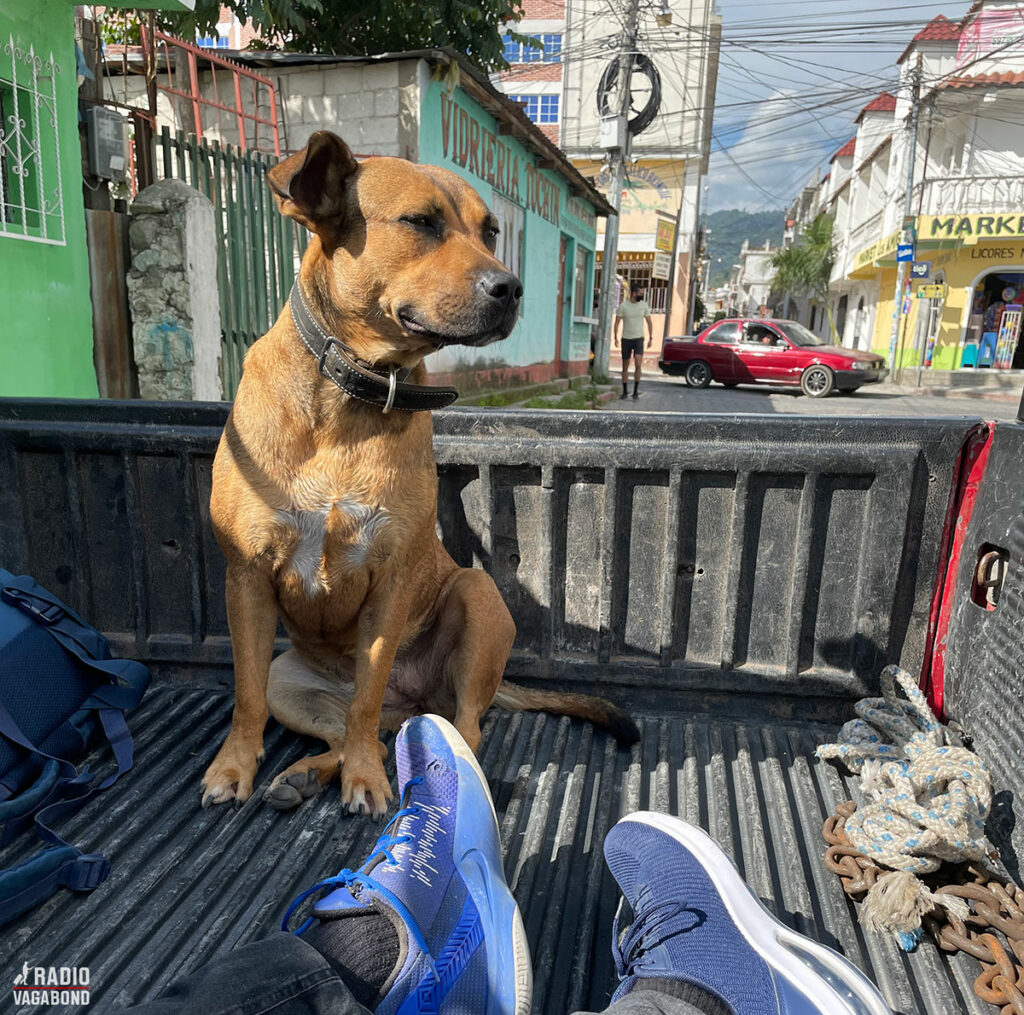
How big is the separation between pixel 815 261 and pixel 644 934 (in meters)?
39.0

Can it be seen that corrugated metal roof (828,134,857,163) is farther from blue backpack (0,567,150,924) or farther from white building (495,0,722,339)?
blue backpack (0,567,150,924)

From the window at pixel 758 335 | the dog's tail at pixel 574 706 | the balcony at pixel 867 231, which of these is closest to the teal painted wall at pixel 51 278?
the dog's tail at pixel 574 706

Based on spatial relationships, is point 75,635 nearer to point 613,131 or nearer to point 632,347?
point 632,347

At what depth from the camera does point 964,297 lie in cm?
2181

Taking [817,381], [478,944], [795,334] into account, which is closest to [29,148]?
[478,944]

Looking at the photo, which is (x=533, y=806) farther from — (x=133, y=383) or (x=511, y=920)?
(x=133, y=383)

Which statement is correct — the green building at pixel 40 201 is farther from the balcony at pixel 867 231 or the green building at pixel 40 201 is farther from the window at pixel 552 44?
the window at pixel 552 44

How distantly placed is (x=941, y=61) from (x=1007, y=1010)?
2788 centimetres

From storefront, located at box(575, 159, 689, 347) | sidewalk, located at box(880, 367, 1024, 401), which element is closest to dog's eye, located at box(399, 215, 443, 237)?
sidewalk, located at box(880, 367, 1024, 401)

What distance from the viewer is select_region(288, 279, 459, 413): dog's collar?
6.31 ft

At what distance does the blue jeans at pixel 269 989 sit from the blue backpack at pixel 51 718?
0.72m

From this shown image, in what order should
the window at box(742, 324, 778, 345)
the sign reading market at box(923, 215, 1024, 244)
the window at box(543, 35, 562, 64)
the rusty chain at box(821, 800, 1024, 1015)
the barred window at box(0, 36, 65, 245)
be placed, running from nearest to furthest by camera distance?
the rusty chain at box(821, 800, 1024, 1015)
the barred window at box(0, 36, 65, 245)
the window at box(742, 324, 778, 345)
the sign reading market at box(923, 215, 1024, 244)
the window at box(543, 35, 562, 64)

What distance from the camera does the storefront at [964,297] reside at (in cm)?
2103

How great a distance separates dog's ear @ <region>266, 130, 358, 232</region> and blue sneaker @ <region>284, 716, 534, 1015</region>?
1296 mm
